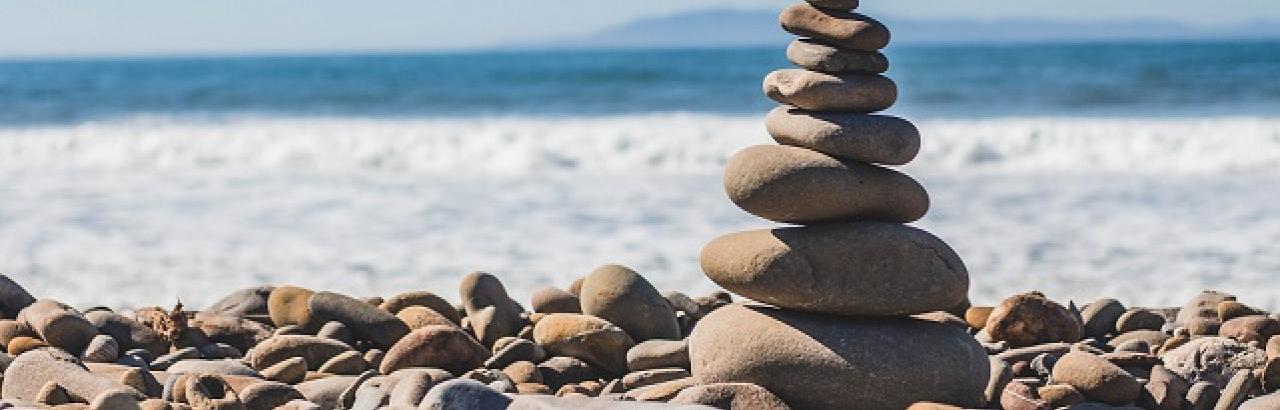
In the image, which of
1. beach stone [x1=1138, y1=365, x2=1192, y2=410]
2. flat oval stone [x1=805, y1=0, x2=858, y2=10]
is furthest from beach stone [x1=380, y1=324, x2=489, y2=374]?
beach stone [x1=1138, y1=365, x2=1192, y2=410]

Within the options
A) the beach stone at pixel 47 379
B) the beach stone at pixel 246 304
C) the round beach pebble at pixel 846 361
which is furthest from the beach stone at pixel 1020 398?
the beach stone at pixel 246 304

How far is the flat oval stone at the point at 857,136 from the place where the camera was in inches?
197

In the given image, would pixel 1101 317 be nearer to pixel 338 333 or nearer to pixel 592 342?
pixel 592 342

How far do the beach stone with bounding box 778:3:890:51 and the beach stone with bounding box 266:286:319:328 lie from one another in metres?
2.61

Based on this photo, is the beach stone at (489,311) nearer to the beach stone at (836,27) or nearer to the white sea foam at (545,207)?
the white sea foam at (545,207)

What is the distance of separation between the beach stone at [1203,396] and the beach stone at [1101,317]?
4.87 feet

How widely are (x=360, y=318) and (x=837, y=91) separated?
235 centimetres

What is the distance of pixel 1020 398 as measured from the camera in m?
5.12

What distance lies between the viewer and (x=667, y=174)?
1591 cm

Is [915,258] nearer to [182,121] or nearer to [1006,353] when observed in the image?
[1006,353]

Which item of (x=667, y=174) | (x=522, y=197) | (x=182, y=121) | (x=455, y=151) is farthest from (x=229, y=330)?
(x=182, y=121)

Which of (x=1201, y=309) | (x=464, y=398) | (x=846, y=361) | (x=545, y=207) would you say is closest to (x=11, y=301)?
(x=464, y=398)

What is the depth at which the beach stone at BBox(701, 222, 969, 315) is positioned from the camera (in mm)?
4965

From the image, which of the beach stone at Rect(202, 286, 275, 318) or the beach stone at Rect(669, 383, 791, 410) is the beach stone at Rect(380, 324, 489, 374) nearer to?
the beach stone at Rect(669, 383, 791, 410)
